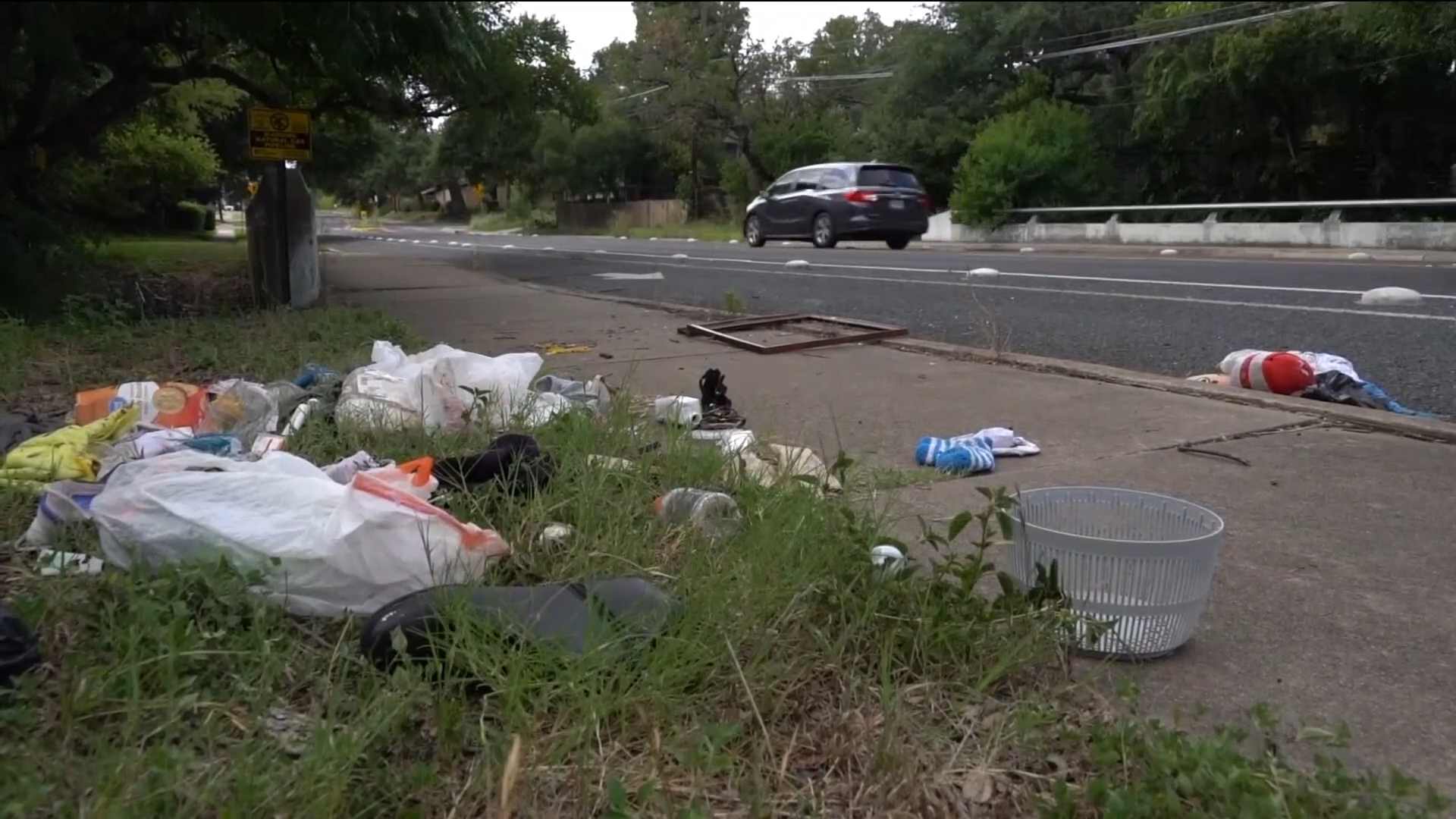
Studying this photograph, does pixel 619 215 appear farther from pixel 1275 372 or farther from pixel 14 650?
pixel 14 650

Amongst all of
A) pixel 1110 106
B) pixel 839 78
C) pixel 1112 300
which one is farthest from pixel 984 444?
pixel 839 78

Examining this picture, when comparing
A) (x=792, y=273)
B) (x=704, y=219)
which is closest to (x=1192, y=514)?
(x=792, y=273)

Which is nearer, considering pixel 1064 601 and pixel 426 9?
pixel 426 9

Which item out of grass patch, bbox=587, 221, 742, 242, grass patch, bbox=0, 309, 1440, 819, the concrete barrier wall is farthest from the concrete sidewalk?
grass patch, bbox=587, 221, 742, 242

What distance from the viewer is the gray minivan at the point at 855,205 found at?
830 inches

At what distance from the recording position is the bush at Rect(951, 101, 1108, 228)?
26.0 m

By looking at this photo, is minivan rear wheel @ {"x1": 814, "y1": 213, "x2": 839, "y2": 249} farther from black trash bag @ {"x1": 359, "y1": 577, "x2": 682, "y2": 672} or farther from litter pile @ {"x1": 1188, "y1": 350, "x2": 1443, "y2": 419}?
black trash bag @ {"x1": 359, "y1": 577, "x2": 682, "y2": 672}

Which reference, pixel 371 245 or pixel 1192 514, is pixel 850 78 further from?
pixel 1192 514

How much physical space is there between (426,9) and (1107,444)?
3465mm

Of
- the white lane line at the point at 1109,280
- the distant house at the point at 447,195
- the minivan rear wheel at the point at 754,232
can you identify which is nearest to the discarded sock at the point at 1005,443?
the white lane line at the point at 1109,280

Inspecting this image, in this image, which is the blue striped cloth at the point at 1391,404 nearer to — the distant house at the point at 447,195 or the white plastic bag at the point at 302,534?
the white plastic bag at the point at 302,534

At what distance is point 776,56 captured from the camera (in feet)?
151

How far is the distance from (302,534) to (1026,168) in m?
24.9

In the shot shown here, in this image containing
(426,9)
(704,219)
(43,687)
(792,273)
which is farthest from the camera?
(704,219)
